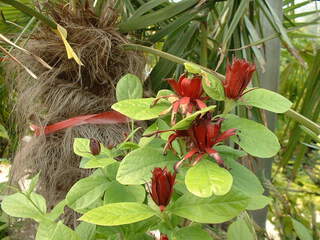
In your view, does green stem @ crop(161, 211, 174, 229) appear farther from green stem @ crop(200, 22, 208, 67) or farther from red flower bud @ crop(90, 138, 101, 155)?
A: green stem @ crop(200, 22, 208, 67)

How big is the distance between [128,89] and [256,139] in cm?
17

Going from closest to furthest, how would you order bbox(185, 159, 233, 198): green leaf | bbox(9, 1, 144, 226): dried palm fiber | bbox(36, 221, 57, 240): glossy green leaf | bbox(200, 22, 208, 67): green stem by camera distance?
bbox(185, 159, 233, 198): green leaf < bbox(36, 221, 57, 240): glossy green leaf < bbox(9, 1, 144, 226): dried palm fiber < bbox(200, 22, 208, 67): green stem

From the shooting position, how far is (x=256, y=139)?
0.28 metres

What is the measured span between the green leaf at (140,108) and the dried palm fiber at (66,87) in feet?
0.97

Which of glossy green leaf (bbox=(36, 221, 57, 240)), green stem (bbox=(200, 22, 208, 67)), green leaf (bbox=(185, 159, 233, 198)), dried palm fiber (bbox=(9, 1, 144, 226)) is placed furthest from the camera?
green stem (bbox=(200, 22, 208, 67))

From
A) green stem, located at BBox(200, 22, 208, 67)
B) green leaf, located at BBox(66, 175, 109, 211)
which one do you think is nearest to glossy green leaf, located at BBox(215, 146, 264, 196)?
green leaf, located at BBox(66, 175, 109, 211)

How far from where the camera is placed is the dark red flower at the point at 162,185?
0.84 feet

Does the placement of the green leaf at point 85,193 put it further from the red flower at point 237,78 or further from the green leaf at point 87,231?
the red flower at point 237,78

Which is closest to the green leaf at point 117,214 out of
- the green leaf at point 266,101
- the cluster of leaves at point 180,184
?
the cluster of leaves at point 180,184

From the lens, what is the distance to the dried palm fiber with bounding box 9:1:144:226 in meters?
0.61

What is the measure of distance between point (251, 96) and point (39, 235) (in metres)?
0.20

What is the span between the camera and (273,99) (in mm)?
289

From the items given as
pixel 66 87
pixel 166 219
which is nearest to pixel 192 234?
pixel 166 219

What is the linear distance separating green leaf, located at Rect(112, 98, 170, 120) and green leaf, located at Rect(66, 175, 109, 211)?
0.08 m
